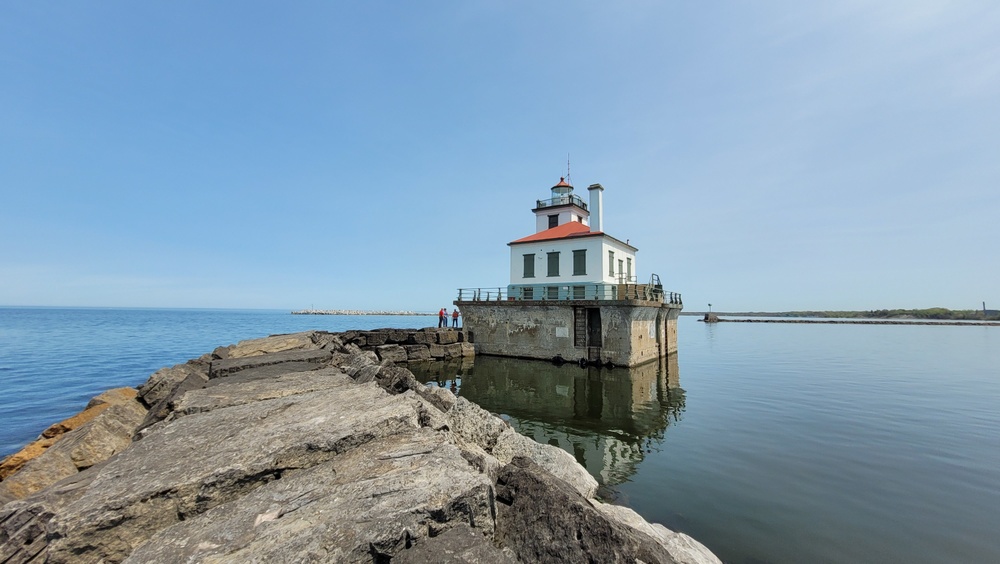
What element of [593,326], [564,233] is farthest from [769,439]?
[564,233]

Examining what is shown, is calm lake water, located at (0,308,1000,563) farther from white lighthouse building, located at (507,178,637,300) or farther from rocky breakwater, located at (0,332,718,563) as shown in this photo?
white lighthouse building, located at (507,178,637,300)

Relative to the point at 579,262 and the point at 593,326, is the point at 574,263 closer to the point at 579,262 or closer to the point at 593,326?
the point at 579,262

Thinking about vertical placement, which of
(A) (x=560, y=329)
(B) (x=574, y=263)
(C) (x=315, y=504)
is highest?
(B) (x=574, y=263)

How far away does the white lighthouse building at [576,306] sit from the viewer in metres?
22.1

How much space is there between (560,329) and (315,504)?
21060 millimetres

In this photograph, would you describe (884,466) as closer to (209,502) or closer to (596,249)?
(209,502)

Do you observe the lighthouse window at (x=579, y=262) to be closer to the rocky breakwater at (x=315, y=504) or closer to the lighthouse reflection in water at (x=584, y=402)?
the lighthouse reflection in water at (x=584, y=402)

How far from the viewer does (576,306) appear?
23.0 m

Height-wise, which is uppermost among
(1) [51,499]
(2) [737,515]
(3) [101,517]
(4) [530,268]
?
(4) [530,268]

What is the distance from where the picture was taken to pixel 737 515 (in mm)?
6438

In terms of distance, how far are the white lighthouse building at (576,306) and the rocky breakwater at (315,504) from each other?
17.6 metres

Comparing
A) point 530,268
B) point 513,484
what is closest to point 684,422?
point 513,484

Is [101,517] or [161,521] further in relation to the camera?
[161,521]

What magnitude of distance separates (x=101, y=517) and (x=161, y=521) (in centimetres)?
37
